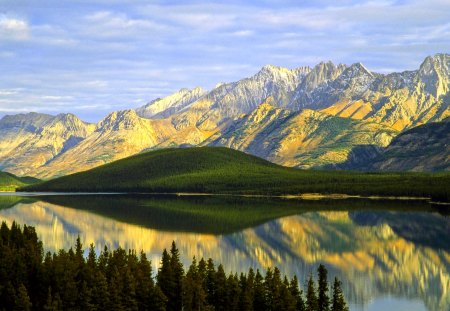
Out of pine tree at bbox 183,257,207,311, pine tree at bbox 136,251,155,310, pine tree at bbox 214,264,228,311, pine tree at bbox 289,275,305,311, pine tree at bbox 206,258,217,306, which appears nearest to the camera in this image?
pine tree at bbox 183,257,207,311

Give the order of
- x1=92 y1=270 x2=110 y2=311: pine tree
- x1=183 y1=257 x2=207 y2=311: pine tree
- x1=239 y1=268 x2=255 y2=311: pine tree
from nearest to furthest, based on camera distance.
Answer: x1=92 y1=270 x2=110 y2=311: pine tree → x1=183 y1=257 x2=207 y2=311: pine tree → x1=239 y1=268 x2=255 y2=311: pine tree

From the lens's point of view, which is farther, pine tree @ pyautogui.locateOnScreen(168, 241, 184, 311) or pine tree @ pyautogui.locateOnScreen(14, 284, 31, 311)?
pine tree @ pyautogui.locateOnScreen(168, 241, 184, 311)

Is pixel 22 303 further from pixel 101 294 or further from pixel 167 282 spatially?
pixel 167 282

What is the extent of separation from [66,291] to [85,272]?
6337 millimetres

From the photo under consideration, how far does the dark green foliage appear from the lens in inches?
3578

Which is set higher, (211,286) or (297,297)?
(211,286)

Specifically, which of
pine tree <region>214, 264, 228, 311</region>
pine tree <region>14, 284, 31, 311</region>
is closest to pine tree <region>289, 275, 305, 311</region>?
pine tree <region>214, 264, 228, 311</region>

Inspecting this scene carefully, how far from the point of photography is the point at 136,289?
310ft

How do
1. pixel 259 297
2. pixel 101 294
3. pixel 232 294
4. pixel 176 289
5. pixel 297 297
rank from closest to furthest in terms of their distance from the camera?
pixel 101 294, pixel 259 297, pixel 297 297, pixel 232 294, pixel 176 289

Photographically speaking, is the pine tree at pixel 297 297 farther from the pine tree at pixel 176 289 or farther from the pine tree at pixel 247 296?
the pine tree at pixel 176 289

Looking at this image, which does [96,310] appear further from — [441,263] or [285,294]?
[441,263]

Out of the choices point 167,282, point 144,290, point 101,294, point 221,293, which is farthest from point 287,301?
point 101,294

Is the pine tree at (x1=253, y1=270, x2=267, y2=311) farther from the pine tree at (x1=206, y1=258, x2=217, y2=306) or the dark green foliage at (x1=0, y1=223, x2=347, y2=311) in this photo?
the pine tree at (x1=206, y1=258, x2=217, y2=306)

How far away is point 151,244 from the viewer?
6905 inches
